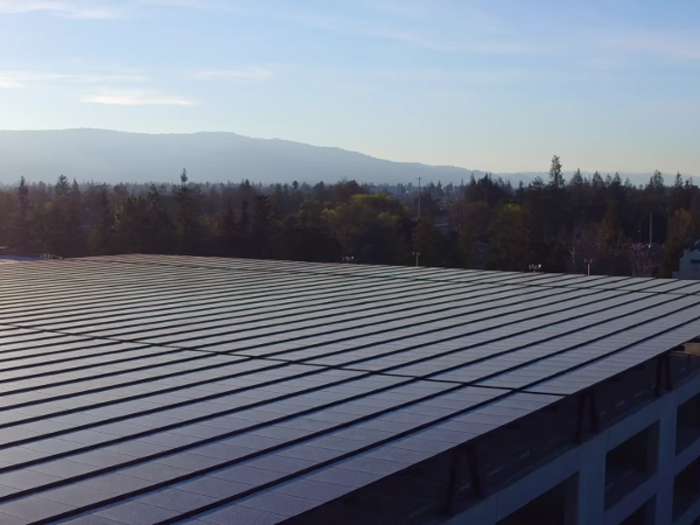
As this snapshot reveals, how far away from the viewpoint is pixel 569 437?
44.6ft

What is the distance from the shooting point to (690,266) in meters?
63.2

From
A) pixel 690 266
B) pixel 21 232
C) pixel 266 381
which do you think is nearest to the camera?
pixel 266 381

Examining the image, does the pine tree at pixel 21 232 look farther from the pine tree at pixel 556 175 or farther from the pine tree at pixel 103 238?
the pine tree at pixel 556 175

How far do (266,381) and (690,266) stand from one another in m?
57.3

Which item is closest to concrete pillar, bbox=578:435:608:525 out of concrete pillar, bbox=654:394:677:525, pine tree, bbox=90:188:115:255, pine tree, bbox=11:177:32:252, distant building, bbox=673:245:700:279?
concrete pillar, bbox=654:394:677:525

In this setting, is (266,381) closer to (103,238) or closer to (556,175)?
(103,238)

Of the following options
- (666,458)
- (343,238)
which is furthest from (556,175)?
(666,458)

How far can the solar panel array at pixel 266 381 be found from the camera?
812 centimetres

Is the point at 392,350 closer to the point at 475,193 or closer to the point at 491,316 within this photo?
the point at 491,316

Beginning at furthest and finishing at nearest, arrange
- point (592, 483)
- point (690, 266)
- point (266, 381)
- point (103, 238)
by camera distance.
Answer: point (103, 238), point (690, 266), point (592, 483), point (266, 381)

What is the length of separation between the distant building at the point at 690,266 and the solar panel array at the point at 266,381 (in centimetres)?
3880

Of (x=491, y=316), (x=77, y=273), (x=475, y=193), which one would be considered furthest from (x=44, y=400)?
(x=475, y=193)

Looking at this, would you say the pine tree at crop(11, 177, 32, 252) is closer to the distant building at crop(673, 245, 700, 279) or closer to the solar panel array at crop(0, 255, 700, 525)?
the distant building at crop(673, 245, 700, 279)

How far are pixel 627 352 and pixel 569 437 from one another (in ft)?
8.82
